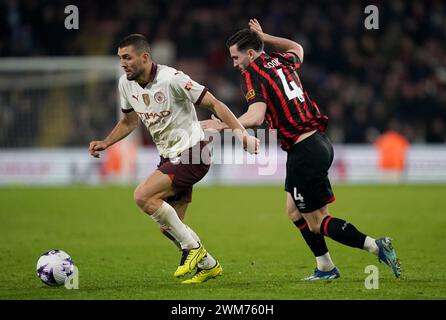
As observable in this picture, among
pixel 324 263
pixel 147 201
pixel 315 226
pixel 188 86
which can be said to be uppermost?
pixel 188 86

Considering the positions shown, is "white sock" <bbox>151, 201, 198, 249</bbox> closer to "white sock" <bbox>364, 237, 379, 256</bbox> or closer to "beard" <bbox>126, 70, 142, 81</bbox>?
"beard" <bbox>126, 70, 142, 81</bbox>

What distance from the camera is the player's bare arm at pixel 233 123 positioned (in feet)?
22.9

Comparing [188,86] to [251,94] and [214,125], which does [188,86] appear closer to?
A: [214,125]

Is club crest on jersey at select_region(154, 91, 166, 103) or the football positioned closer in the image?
the football

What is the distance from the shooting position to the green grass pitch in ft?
23.5

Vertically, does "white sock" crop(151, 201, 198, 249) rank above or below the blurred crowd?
below

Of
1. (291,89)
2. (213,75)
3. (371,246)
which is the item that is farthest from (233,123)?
(213,75)

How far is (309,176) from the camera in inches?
292

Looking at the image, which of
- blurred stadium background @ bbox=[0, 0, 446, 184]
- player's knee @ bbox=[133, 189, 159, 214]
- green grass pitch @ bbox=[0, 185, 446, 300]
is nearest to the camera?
green grass pitch @ bbox=[0, 185, 446, 300]

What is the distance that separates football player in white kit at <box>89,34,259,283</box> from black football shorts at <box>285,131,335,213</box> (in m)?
0.85

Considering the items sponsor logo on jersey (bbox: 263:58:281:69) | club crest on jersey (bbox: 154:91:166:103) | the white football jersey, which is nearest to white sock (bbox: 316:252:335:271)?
the white football jersey

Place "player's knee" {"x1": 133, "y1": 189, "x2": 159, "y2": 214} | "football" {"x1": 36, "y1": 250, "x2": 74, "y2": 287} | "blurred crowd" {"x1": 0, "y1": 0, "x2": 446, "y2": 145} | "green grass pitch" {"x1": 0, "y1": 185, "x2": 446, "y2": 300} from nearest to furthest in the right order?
1. "green grass pitch" {"x1": 0, "y1": 185, "x2": 446, "y2": 300}
2. "football" {"x1": 36, "y1": 250, "x2": 74, "y2": 287}
3. "player's knee" {"x1": 133, "y1": 189, "x2": 159, "y2": 214}
4. "blurred crowd" {"x1": 0, "y1": 0, "x2": 446, "y2": 145}

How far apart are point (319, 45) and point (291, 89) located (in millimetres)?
18458

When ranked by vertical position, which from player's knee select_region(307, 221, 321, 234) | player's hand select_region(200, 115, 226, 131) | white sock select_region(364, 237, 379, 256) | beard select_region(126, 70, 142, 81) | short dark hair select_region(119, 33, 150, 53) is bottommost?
white sock select_region(364, 237, 379, 256)
